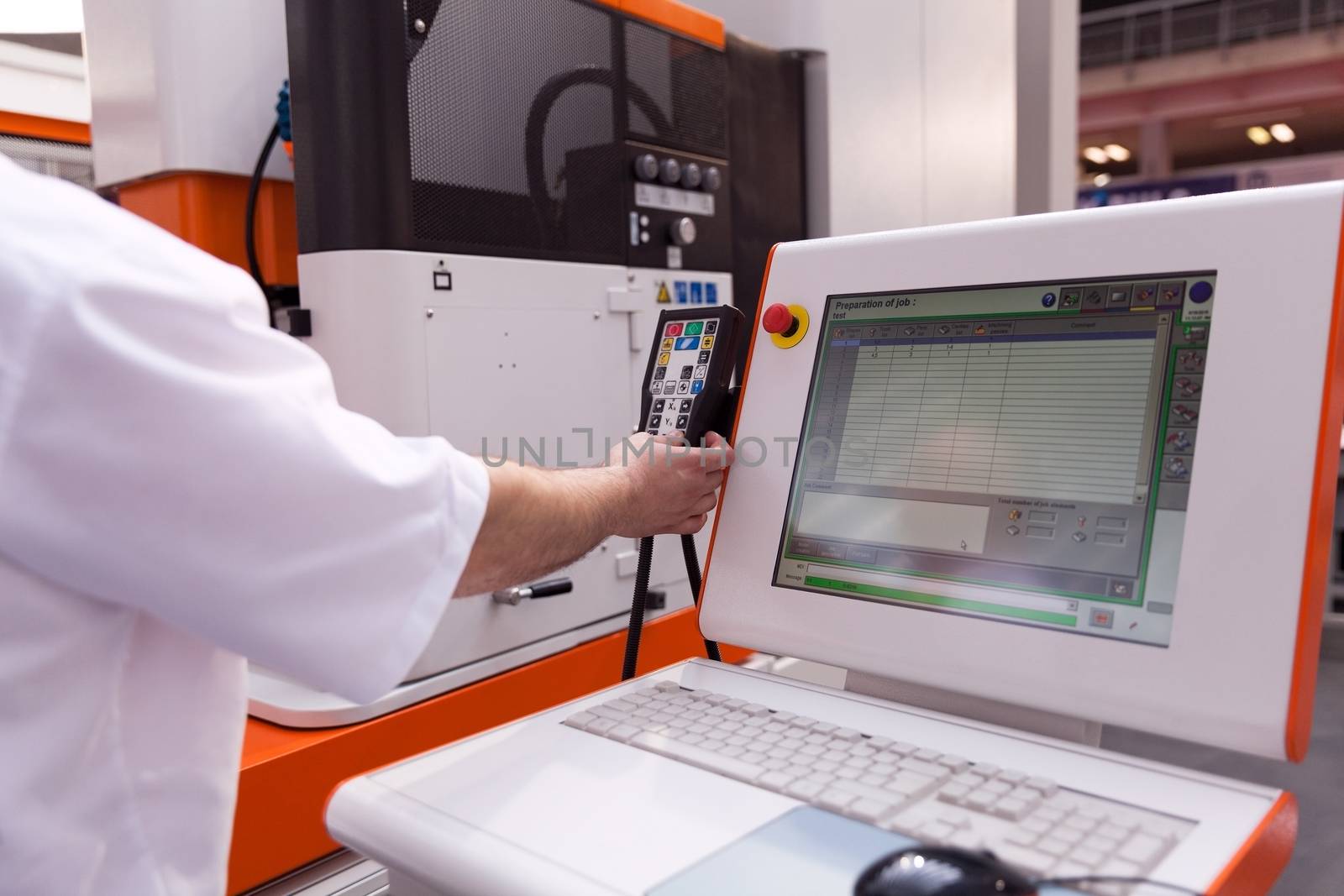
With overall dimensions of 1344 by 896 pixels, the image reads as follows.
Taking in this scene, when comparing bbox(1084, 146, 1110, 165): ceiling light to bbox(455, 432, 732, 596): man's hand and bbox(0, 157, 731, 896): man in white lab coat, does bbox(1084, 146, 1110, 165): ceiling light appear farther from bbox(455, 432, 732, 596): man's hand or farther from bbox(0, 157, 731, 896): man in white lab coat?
bbox(0, 157, 731, 896): man in white lab coat

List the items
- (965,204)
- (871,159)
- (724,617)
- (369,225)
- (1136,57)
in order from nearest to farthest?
1. (724,617)
2. (369,225)
3. (871,159)
4. (965,204)
5. (1136,57)

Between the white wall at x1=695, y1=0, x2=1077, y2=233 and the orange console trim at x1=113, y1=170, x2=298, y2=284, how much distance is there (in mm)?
1060

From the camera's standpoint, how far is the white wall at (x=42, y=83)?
1514 millimetres

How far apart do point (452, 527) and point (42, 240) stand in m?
0.25

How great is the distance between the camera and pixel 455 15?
120cm

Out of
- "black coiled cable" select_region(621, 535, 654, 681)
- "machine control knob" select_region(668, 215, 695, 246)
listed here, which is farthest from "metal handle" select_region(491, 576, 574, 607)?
"machine control knob" select_region(668, 215, 695, 246)

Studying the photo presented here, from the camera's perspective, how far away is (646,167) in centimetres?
147

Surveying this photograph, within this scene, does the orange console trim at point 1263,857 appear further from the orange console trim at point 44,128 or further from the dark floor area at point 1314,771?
the orange console trim at point 44,128

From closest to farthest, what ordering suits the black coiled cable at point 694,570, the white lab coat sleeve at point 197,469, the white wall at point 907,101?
the white lab coat sleeve at point 197,469, the black coiled cable at point 694,570, the white wall at point 907,101

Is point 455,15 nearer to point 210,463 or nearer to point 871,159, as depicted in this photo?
point 210,463

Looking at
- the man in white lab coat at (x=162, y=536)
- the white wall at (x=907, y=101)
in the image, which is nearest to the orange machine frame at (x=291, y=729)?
the man in white lab coat at (x=162, y=536)

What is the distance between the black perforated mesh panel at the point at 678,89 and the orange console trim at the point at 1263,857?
118cm

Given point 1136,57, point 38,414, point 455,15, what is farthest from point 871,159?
point 1136,57

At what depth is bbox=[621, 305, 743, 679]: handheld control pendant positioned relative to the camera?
870 mm
